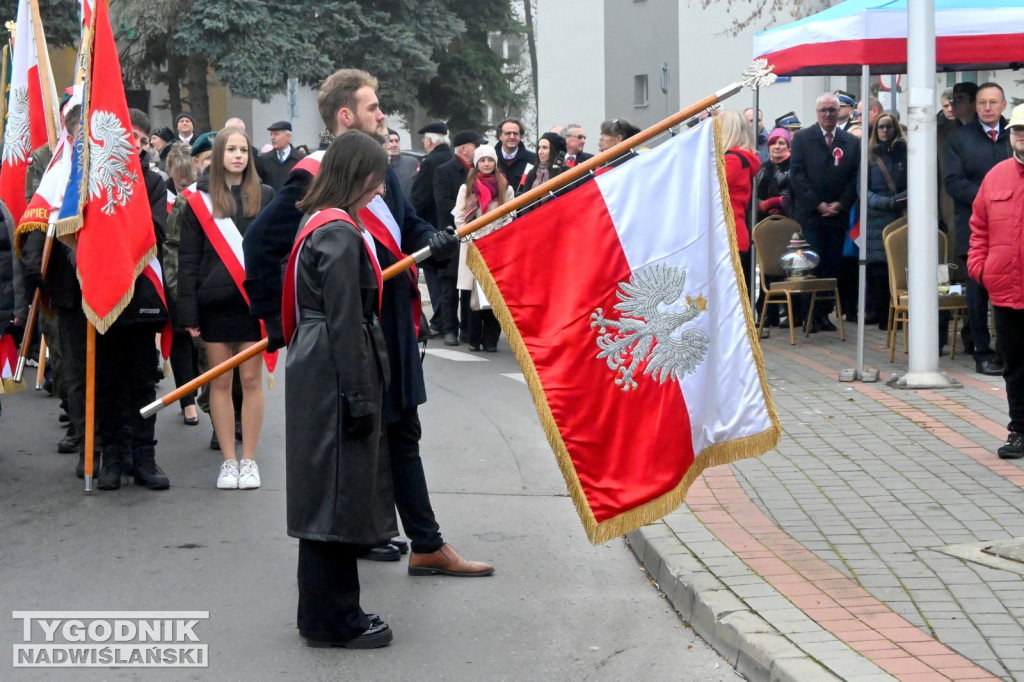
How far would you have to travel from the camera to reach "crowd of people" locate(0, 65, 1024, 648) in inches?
203

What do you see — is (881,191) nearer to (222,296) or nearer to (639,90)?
(222,296)

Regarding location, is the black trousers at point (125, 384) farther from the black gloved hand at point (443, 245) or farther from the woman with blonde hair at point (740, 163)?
the woman with blonde hair at point (740, 163)

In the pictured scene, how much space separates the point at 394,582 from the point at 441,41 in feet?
110

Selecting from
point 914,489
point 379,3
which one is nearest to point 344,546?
point 914,489

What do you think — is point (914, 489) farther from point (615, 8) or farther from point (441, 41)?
point (615, 8)

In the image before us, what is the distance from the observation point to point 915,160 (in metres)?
10.2

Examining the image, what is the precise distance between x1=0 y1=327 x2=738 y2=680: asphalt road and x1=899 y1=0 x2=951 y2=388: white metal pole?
9.78ft

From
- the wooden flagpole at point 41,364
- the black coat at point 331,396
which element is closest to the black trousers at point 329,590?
the black coat at point 331,396

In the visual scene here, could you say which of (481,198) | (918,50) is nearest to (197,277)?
(481,198)

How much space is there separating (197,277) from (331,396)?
330cm

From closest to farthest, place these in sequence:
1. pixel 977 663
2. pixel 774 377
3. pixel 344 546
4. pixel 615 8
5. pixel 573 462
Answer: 1. pixel 977 663
2. pixel 344 546
3. pixel 573 462
4. pixel 774 377
5. pixel 615 8

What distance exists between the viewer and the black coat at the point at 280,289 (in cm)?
596

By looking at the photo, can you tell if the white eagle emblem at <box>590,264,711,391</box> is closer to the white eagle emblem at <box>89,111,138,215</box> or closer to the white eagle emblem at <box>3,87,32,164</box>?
the white eagle emblem at <box>89,111,138,215</box>

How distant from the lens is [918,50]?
400 inches
